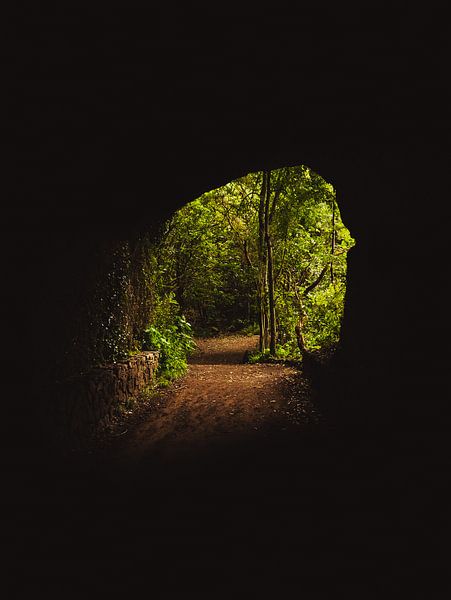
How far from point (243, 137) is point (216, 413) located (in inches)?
174

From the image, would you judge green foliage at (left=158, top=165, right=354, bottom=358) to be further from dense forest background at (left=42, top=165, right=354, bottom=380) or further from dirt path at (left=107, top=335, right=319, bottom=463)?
dirt path at (left=107, top=335, right=319, bottom=463)

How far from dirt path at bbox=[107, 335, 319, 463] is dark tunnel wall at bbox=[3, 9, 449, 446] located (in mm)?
1210

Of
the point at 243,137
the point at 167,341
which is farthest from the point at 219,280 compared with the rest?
the point at 243,137

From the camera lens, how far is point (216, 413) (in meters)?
5.88

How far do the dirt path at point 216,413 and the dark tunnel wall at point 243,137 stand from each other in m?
1.21

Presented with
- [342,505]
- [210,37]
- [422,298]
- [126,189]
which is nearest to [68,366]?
[126,189]

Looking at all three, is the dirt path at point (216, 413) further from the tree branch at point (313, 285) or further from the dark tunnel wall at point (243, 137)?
the tree branch at point (313, 285)

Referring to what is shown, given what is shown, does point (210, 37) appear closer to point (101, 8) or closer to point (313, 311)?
point (101, 8)

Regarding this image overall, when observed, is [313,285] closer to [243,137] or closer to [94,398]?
[243,137]

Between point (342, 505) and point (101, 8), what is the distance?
4.47 metres

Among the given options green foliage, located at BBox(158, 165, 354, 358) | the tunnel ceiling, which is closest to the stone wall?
the tunnel ceiling

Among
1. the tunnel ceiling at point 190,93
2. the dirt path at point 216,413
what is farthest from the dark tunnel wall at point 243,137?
the dirt path at point 216,413

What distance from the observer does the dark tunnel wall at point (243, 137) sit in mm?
2666

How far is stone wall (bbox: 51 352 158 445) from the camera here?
4445 mm
